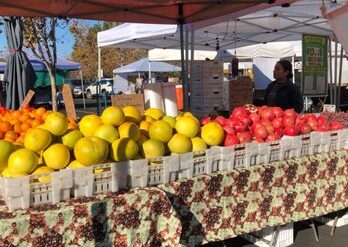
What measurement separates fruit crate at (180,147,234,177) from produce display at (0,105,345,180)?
7cm

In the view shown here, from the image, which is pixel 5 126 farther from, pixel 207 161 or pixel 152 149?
pixel 207 161

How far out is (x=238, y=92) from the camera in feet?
20.0

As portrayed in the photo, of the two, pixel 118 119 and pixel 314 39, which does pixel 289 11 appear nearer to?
pixel 314 39

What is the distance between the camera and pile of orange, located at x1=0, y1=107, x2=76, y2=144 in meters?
Result: 3.02

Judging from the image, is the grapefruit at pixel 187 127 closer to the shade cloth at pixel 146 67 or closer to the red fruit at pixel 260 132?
the red fruit at pixel 260 132

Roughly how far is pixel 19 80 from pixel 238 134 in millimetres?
4520

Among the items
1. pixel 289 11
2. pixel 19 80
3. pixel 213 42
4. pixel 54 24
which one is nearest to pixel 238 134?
pixel 19 80

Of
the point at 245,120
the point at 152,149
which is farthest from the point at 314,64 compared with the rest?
the point at 152,149

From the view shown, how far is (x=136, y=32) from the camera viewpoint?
25.0ft

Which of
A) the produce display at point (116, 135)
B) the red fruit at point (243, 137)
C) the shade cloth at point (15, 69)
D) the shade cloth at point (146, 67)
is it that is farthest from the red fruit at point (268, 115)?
the shade cloth at point (146, 67)

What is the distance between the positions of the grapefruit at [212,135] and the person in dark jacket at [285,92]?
2.30m

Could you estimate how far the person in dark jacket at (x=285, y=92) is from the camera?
5.03 metres

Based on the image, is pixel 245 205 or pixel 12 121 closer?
pixel 245 205

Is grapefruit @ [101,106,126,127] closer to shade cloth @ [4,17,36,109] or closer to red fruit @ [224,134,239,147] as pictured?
red fruit @ [224,134,239,147]
